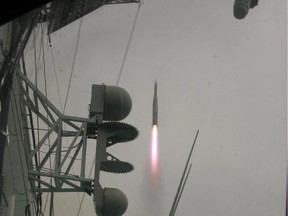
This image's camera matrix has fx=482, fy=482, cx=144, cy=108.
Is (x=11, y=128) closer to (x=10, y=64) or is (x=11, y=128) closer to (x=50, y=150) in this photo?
(x=50, y=150)

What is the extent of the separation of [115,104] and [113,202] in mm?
2955

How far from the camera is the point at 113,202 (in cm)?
1358

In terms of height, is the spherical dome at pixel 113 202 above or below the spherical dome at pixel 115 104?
below

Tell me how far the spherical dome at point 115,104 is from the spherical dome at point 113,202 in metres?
2.28

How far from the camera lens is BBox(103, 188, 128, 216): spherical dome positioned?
44.5 feet

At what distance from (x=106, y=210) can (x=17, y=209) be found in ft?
8.19

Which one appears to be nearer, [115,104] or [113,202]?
[113,202]

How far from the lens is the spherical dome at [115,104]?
14.6m

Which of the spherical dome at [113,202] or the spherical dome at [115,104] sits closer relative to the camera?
the spherical dome at [113,202]

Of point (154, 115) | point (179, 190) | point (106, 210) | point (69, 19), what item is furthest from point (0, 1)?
point (154, 115)

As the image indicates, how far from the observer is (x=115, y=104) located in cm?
1461

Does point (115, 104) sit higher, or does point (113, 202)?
point (115, 104)

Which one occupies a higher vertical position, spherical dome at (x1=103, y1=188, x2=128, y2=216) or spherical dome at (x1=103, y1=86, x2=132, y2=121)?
spherical dome at (x1=103, y1=86, x2=132, y2=121)

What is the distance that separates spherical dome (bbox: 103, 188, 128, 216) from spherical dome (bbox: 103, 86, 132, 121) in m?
2.28
